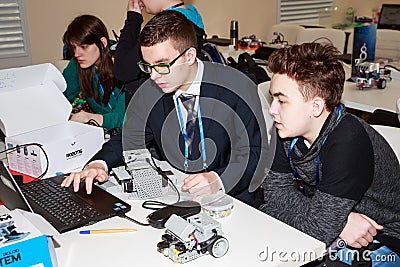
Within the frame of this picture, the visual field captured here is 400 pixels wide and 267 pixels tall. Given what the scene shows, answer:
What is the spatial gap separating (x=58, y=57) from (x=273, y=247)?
331 cm

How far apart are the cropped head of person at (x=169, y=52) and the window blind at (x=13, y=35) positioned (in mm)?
2448

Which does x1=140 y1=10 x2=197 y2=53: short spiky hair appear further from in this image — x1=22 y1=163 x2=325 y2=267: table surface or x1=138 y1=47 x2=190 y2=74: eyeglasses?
x1=22 y1=163 x2=325 y2=267: table surface

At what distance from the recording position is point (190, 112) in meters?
1.83

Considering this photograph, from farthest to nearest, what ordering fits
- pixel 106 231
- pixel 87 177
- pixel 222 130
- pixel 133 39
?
pixel 133 39, pixel 222 130, pixel 87 177, pixel 106 231

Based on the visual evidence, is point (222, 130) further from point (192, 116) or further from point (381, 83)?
point (381, 83)

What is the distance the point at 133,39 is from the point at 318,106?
1216mm

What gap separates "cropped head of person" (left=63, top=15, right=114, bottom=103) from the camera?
8.68 ft

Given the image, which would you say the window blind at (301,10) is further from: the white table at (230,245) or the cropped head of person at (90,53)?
the white table at (230,245)

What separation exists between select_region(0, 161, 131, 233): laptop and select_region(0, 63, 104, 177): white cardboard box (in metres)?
0.19

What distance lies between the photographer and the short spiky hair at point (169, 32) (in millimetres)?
1727

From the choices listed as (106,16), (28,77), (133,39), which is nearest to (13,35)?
(106,16)

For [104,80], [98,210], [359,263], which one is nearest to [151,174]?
[98,210]

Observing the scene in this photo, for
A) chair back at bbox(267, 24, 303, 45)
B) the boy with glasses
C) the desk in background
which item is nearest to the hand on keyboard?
the boy with glasses

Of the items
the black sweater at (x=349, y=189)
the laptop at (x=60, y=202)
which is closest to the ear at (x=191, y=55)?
the black sweater at (x=349, y=189)
